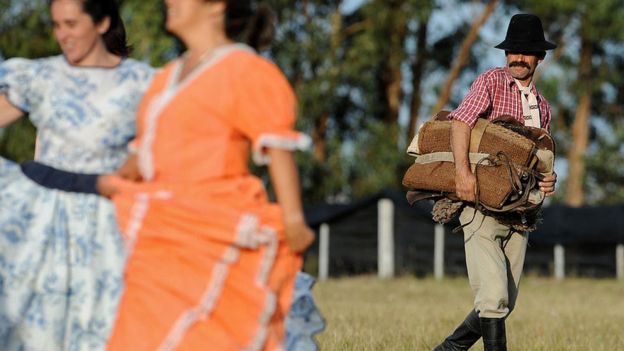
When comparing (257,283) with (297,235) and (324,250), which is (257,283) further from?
(324,250)

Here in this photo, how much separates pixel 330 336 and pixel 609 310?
5780mm

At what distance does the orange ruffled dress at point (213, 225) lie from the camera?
14.7 feet

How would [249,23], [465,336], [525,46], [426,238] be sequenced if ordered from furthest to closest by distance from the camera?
[426,238], [465,336], [525,46], [249,23]

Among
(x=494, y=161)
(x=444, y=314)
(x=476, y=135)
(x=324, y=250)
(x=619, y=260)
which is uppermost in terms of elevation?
(x=476, y=135)

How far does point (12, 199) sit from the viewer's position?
5.37 meters

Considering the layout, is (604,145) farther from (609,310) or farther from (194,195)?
(194,195)

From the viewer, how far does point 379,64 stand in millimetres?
32438

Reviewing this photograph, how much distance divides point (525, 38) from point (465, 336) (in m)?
1.73

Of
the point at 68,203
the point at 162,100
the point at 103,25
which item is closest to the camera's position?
the point at 162,100

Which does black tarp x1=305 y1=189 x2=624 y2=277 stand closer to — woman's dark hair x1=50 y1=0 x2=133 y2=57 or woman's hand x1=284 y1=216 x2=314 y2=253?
woman's dark hair x1=50 y1=0 x2=133 y2=57

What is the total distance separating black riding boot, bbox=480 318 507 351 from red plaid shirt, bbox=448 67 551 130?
1.08m

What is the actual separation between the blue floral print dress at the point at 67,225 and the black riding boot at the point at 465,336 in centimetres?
324

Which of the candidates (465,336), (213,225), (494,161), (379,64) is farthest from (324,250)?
(213,225)

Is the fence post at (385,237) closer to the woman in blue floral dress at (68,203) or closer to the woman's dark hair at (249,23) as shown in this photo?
the woman in blue floral dress at (68,203)
